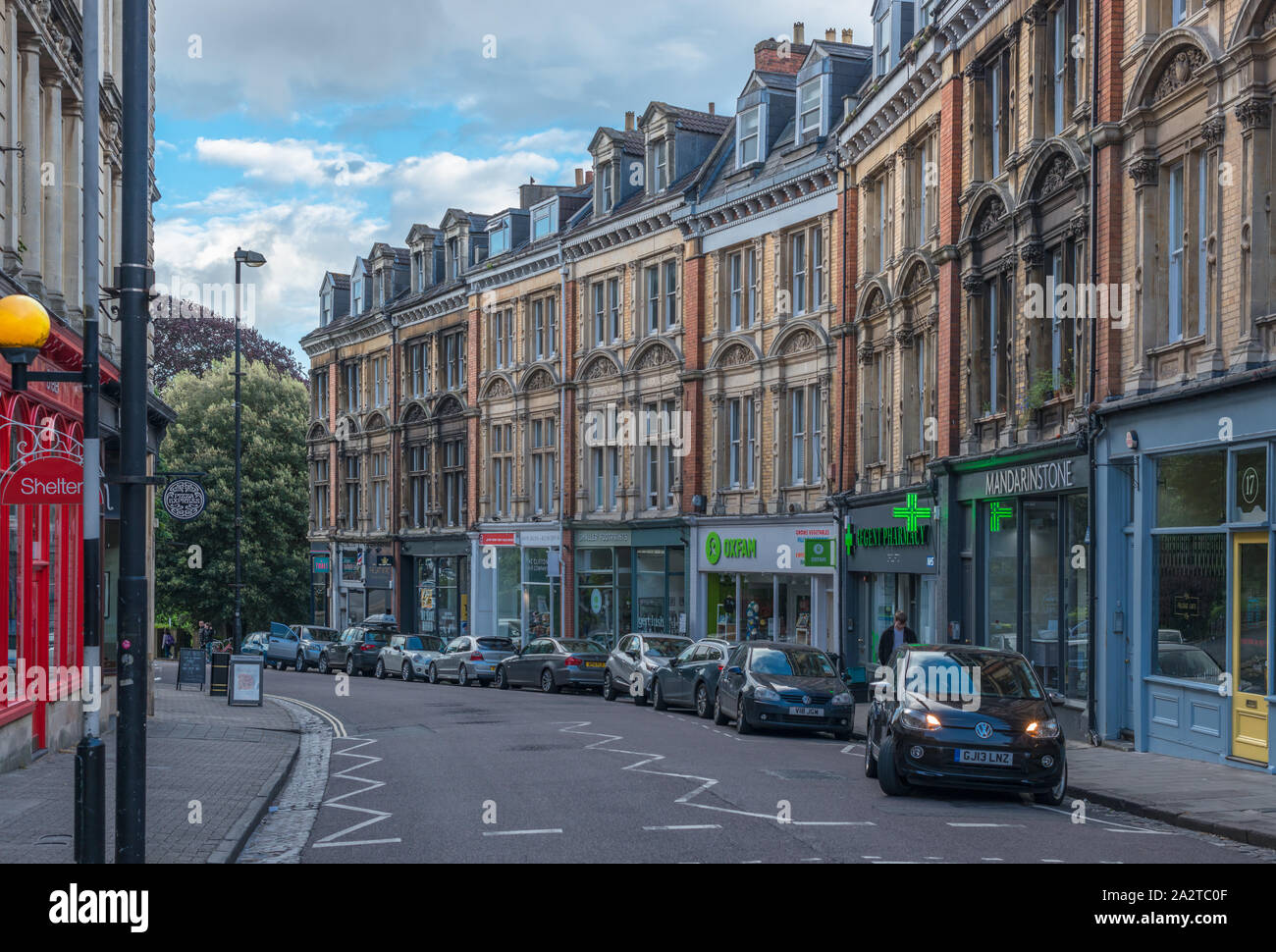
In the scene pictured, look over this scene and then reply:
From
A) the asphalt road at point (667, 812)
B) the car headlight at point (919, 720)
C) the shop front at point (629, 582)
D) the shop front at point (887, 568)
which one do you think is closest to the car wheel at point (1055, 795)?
the asphalt road at point (667, 812)

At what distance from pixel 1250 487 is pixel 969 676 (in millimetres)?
Result: 4459

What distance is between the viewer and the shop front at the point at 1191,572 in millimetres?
16984

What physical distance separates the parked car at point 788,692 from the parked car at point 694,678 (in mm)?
1920

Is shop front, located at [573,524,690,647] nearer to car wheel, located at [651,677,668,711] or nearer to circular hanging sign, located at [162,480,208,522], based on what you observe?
car wheel, located at [651,677,668,711]

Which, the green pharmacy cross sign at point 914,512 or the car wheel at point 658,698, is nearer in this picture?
the green pharmacy cross sign at point 914,512

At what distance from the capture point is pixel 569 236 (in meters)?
46.2

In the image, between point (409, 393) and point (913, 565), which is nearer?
point (913, 565)

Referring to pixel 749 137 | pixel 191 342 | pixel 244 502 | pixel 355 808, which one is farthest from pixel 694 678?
pixel 191 342

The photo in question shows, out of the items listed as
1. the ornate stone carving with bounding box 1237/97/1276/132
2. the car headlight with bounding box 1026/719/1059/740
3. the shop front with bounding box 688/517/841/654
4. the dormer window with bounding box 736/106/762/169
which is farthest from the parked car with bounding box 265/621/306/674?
the ornate stone carving with bounding box 1237/97/1276/132

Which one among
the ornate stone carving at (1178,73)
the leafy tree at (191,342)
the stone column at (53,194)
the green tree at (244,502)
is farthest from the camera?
the leafy tree at (191,342)

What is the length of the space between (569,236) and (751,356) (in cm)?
1058

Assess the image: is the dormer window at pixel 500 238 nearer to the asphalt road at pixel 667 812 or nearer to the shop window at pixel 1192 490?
the asphalt road at pixel 667 812
